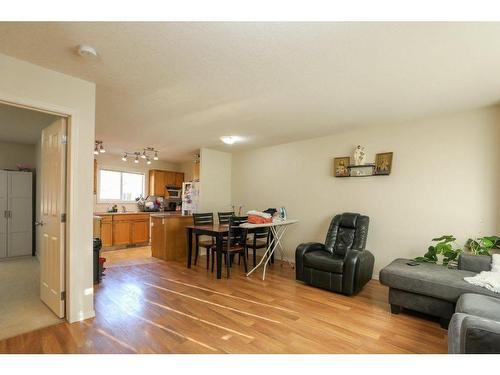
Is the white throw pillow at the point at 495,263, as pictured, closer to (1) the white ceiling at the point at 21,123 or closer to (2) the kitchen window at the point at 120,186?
(1) the white ceiling at the point at 21,123

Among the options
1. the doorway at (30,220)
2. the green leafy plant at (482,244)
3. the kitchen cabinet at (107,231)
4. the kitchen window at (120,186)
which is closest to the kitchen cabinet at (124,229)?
the kitchen cabinet at (107,231)

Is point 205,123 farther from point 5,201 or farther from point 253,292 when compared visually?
point 5,201

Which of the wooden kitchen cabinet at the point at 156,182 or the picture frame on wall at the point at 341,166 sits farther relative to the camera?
the wooden kitchen cabinet at the point at 156,182

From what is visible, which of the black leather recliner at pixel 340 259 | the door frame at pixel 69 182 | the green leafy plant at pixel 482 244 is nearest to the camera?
the door frame at pixel 69 182

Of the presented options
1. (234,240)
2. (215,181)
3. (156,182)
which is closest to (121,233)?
(156,182)

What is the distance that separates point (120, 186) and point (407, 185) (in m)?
6.48

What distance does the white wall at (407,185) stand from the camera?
3059 mm

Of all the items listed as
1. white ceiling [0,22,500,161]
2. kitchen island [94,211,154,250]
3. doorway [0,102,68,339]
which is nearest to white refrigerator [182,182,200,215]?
kitchen island [94,211,154,250]

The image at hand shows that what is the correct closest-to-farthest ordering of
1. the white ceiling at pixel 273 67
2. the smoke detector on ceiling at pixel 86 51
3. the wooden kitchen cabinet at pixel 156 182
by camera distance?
the white ceiling at pixel 273 67 → the smoke detector on ceiling at pixel 86 51 → the wooden kitchen cabinet at pixel 156 182

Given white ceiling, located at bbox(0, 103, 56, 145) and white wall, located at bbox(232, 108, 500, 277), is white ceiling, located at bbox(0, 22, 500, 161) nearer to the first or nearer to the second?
white wall, located at bbox(232, 108, 500, 277)

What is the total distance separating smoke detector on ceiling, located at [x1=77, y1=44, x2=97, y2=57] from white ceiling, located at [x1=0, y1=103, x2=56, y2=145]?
1.62 meters

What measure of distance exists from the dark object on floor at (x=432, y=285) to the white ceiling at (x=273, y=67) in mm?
1857

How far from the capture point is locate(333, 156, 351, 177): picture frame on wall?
13.8ft
